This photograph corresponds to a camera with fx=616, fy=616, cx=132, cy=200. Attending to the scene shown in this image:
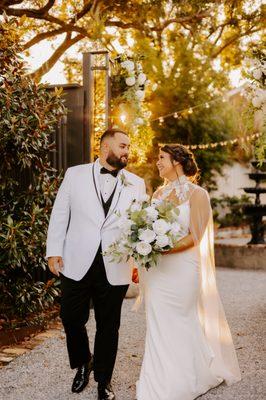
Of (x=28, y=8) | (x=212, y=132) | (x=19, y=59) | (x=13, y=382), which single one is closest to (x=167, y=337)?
(x=13, y=382)

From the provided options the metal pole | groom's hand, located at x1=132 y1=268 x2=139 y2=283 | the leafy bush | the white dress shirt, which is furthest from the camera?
the leafy bush

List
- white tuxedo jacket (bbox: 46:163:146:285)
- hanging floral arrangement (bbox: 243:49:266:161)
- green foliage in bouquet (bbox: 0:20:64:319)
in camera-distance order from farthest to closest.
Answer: green foliage in bouquet (bbox: 0:20:64:319), hanging floral arrangement (bbox: 243:49:266:161), white tuxedo jacket (bbox: 46:163:146:285)

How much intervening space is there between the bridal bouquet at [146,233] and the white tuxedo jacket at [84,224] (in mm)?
199

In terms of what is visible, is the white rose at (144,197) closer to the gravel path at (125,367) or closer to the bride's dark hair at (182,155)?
the bride's dark hair at (182,155)

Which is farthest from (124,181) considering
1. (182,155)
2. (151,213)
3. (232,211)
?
(232,211)

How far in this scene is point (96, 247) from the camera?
4461 millimetres

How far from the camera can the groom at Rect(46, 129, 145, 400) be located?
14.7 ft

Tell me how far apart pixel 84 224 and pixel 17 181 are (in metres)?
2.48

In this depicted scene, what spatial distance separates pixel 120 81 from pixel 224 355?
14.6 feet

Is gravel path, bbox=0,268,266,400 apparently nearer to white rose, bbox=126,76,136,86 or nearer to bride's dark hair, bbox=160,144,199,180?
bride's dark hair, bbox=160,144,199,180

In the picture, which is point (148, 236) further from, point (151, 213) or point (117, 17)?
point (117, 17)

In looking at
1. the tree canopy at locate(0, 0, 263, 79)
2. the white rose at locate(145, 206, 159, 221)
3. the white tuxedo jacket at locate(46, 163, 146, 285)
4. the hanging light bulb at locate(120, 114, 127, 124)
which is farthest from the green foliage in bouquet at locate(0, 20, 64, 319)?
the tree canopy at locate(0, 0, 263, 79)

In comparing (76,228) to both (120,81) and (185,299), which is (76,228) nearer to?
(185,299)

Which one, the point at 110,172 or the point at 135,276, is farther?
the point at 135,276
